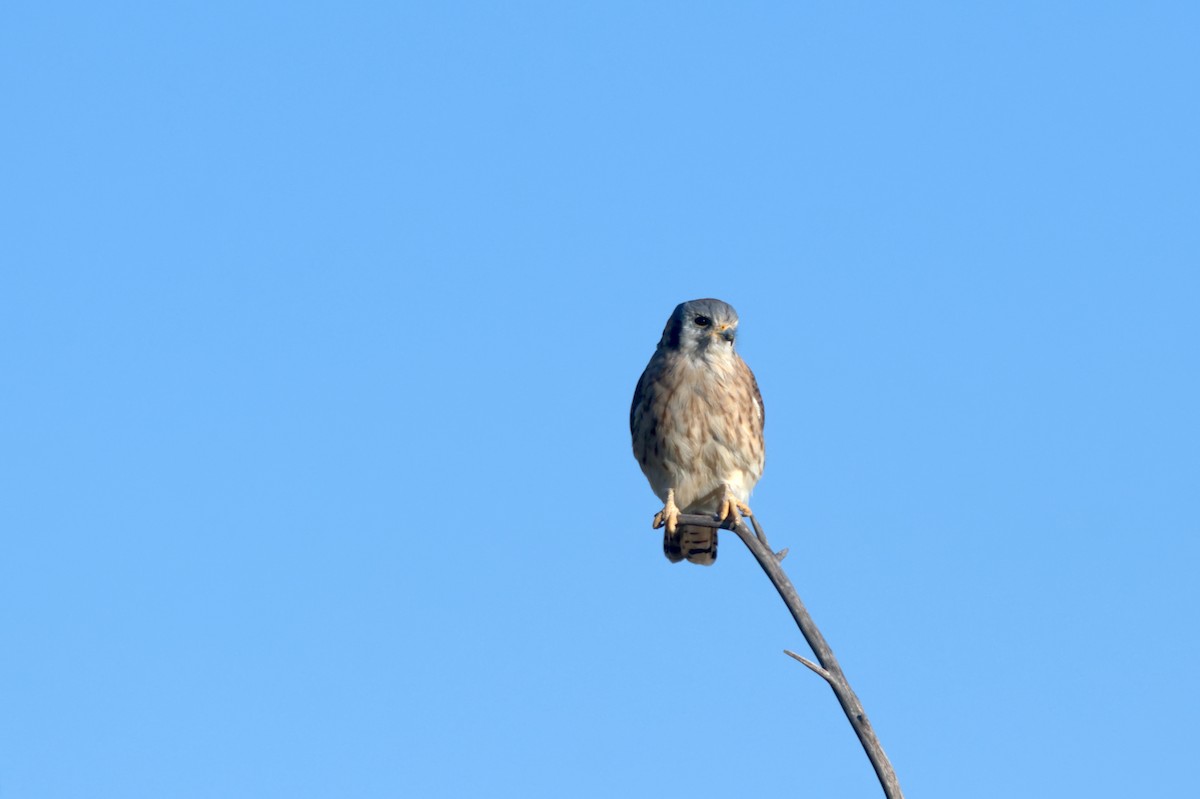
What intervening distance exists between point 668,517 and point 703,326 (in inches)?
48.7

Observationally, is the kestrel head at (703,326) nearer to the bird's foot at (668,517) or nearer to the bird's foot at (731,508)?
the bird's foot at (668,517)

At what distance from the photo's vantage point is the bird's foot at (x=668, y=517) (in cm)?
912

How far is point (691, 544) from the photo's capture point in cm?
933

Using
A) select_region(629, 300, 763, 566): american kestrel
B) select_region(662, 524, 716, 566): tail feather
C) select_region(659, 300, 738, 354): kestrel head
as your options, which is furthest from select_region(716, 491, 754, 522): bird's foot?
select_region(659, 300, 738, 354): kestrel head

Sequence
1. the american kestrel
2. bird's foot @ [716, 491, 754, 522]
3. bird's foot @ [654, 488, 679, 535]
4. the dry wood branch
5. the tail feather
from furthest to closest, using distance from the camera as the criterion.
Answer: the american kestrel < the tail feather < bird's foot @ [654, 488, 679, 535] < bird's foot @ [716, 491, 754, 522] < the dry wood branch

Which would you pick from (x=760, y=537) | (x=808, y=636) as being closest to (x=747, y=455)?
(x=760, y=537)

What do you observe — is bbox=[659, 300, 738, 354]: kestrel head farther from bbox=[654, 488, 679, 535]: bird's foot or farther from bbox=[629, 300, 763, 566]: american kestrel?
bbox=[654, 488, 679, 535]: bird's foot

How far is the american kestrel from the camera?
9633mm

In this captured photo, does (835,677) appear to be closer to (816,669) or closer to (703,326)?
(816,669)

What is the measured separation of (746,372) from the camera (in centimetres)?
999

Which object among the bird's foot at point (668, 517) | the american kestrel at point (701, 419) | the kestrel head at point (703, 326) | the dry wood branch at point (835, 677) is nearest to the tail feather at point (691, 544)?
the bird's foot at point (668, 517)

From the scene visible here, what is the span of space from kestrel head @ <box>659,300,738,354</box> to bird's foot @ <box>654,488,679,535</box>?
92 cm

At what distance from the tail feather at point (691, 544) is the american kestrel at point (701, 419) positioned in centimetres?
22

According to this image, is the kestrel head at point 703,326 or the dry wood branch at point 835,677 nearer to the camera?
the dry wood branch at point 835,677
